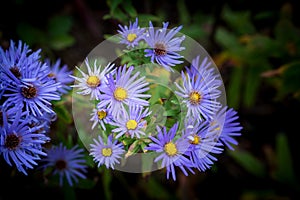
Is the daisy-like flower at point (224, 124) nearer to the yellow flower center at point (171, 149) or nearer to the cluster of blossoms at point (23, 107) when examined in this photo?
the yellow flower center at point (171, 149)

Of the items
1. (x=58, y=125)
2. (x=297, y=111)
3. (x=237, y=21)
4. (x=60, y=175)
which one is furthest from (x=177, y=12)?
(x=60, y=175)

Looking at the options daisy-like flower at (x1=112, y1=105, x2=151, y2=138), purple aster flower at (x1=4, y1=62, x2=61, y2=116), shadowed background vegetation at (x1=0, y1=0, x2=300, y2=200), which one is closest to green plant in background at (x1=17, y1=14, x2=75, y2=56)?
shadowed background vegetation at (x1=0, y1=0, x2=300, y2=200)

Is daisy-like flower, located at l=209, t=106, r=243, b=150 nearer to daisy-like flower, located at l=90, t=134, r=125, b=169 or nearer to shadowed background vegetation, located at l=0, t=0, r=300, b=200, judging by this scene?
daisy-like flower, located at l=90, t=134, r=125, b=169

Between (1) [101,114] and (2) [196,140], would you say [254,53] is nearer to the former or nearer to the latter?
(2) [196,140]

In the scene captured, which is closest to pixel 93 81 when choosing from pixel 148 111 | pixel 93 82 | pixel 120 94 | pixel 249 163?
pixel 93 82

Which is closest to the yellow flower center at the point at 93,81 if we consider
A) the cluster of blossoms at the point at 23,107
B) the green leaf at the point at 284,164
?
the cluster of blossoms at the point at 23,107
